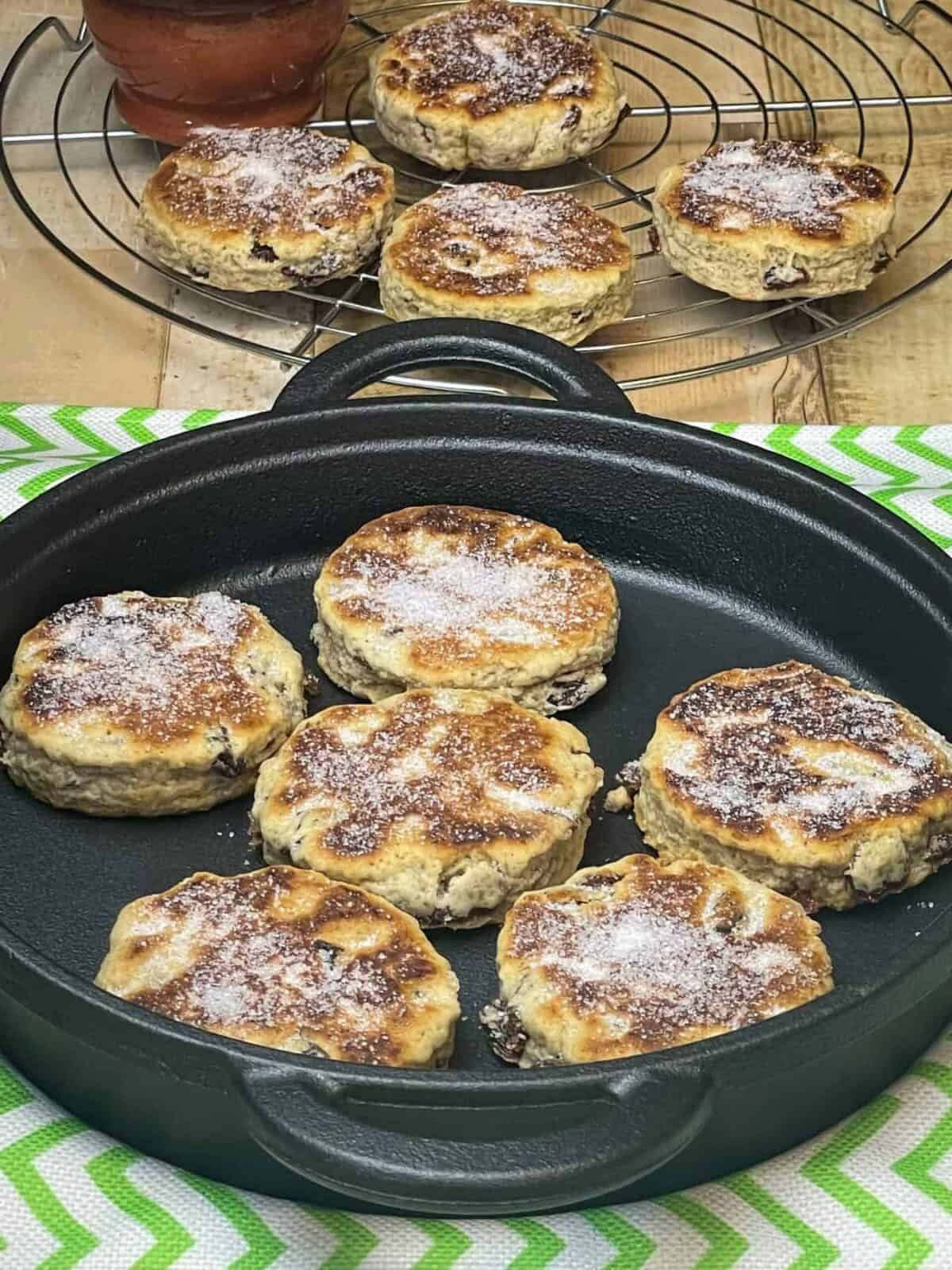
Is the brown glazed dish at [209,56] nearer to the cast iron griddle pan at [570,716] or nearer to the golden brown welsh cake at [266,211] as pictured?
the golden brown welsh cake at [266,211]

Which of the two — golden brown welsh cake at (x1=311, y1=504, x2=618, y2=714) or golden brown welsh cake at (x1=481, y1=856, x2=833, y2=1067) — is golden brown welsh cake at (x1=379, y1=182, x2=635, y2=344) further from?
golden brown welsh cake at (x1=481, y1=856, x2=833, y2=1067)

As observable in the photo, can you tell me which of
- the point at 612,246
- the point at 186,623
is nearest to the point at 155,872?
the point at 186,623

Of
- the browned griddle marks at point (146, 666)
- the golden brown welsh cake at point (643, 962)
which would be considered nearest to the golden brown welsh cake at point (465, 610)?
the browned griddle marks at point (146, 666)

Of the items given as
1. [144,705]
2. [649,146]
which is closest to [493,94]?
[649,146]

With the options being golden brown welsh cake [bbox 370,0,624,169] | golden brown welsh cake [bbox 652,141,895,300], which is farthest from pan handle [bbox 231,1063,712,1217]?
golden brown welsh cake [bbox 370,0,624,169]

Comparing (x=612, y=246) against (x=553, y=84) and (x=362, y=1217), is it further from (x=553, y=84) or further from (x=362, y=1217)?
(x=362, y=1217)

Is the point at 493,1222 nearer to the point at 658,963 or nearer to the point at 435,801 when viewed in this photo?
the point at 658,963

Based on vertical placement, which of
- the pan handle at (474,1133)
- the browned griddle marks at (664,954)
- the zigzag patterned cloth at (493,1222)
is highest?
the pan handle at (474,1133)
